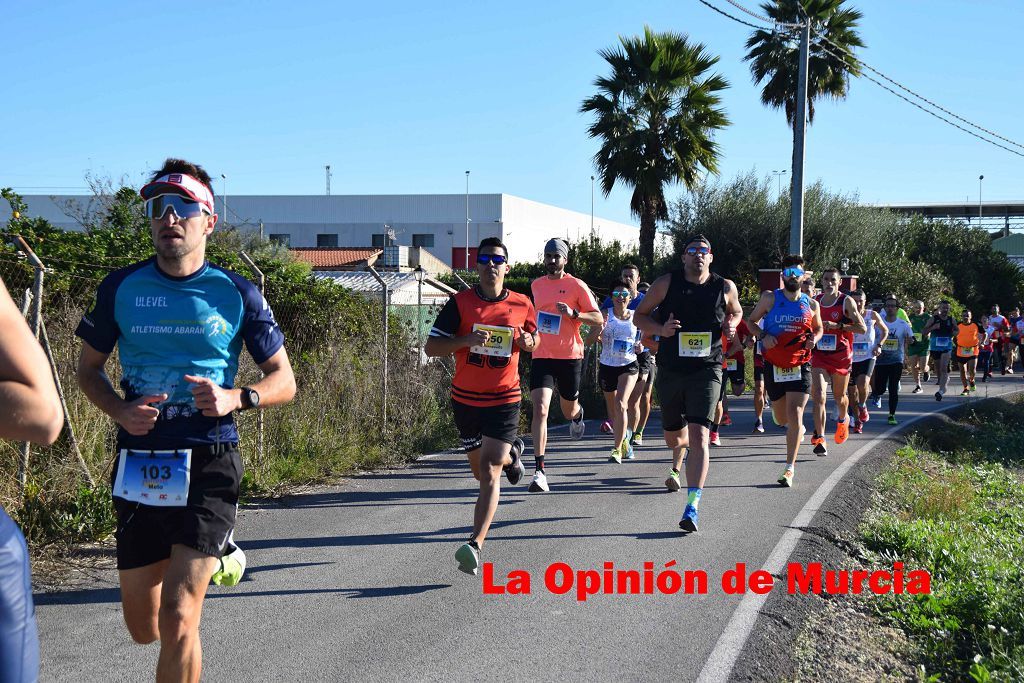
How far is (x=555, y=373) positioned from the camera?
9.31 metres

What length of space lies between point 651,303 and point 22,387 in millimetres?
6081

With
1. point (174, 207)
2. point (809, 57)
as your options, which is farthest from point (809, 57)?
point (174, 207)

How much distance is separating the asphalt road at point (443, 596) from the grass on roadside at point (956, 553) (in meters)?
0.88

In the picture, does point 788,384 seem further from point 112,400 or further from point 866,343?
point 112,400

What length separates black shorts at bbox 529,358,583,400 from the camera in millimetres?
9211

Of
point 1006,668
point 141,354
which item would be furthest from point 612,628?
point 141,354

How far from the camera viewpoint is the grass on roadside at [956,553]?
5480 millimetres

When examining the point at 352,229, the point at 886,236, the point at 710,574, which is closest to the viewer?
the point at 710,574

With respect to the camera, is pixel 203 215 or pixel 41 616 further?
pixel 41 616

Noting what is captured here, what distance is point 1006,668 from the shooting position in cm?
518

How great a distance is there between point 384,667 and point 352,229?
210 ft

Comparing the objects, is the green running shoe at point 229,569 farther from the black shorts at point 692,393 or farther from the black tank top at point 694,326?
the black tank top at point 694,326

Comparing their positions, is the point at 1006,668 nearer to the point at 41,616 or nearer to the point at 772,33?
the point at 41,616

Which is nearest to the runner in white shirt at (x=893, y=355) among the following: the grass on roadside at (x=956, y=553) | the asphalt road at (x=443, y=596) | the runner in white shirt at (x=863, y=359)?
the runner in white shirt at (x=863, y=359)
